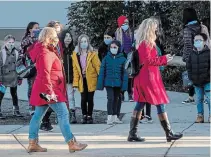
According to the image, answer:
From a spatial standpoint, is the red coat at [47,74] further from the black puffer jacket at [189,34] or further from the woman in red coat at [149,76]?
the black puffer jacket at [189,34]

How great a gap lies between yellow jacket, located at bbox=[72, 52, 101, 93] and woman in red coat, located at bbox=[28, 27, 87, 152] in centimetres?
235

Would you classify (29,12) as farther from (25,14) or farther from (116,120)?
(116,120)

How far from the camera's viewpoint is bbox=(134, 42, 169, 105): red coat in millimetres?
7871

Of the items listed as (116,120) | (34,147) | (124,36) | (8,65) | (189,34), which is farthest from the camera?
(124,36)

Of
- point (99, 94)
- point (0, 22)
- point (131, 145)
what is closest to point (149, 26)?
point (131, 145)

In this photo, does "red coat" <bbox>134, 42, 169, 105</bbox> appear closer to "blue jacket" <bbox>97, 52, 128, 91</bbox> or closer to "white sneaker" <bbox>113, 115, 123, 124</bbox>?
"blue jacket" <bbox>97, 52, 128, 91</bbox>

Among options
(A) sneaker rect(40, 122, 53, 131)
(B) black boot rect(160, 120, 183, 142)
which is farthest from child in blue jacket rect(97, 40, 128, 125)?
(B) black boot rect(160, 120, 183, 142)

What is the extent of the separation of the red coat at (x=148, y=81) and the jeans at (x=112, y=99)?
6.17 feet

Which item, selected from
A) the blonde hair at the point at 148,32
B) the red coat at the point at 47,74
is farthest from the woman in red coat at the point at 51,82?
the blonde hair at the point at 148,32

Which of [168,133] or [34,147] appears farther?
[168,133]

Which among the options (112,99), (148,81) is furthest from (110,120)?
(148,81)

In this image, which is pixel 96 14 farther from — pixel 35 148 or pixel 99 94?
pixel 35 148

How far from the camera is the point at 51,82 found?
7363mm

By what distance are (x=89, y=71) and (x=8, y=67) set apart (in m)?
1.70
